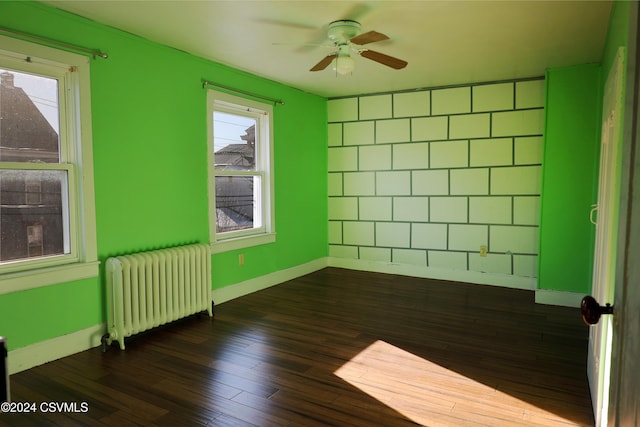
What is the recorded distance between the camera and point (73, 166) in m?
3.23

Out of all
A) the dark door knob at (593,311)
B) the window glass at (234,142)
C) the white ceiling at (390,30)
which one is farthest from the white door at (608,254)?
the window glass at (234,142)

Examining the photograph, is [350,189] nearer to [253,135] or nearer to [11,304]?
[253,135]

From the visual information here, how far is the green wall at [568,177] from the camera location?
4406mm

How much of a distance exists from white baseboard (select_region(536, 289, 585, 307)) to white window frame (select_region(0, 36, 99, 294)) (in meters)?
4.31

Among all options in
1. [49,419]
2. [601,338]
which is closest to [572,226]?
[601,338]

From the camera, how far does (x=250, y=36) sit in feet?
11.8

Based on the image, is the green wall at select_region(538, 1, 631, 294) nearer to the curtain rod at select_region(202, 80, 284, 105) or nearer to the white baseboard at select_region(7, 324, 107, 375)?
the curtain rod at select_region(202, 80, 284, 105)

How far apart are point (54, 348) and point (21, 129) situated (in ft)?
5.13

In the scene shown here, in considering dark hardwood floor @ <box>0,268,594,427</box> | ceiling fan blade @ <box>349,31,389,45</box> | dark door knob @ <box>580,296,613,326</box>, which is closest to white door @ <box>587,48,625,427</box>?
dark hardwood floor @ <box>0,268,594,427</box>

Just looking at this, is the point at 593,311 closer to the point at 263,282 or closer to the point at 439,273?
the point at 263,282

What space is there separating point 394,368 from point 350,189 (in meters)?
3.56

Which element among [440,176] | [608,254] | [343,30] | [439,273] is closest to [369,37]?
[343,30]

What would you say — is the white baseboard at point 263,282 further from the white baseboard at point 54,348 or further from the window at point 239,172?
the white baseboard at point 54,348

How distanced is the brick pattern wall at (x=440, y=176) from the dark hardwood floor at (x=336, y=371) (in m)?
1.18
